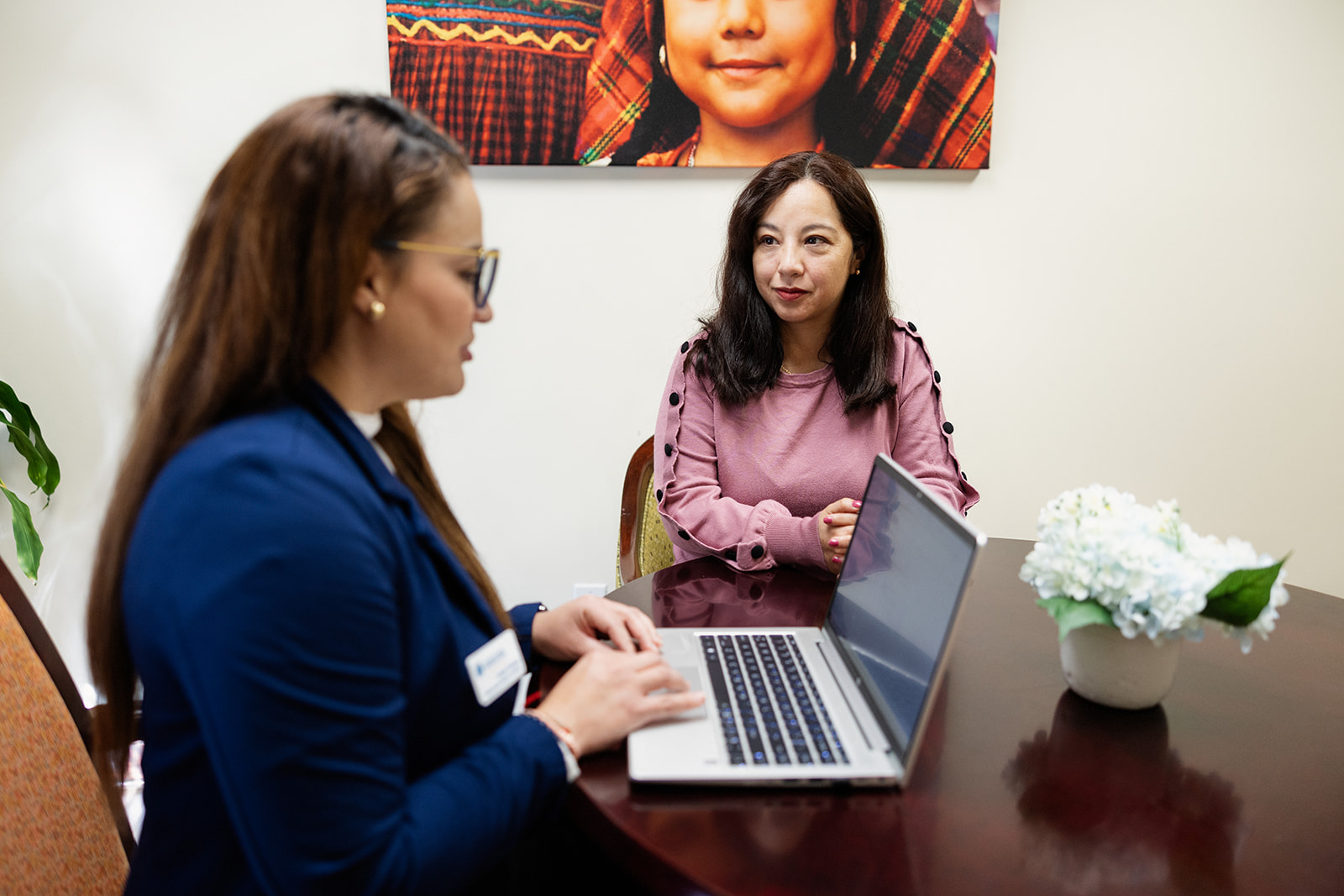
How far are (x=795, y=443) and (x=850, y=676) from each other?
2.69 ft

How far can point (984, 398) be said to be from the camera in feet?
8.87

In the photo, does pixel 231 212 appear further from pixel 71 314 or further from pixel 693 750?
pixel 71 314

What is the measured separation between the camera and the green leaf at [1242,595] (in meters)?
0.88

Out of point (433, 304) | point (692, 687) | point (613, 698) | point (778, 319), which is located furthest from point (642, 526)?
point (433, 304)

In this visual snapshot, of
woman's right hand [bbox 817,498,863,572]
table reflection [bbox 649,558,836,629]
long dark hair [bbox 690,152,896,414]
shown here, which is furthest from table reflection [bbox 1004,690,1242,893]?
long dark hair [bbox 690,152,896,414]

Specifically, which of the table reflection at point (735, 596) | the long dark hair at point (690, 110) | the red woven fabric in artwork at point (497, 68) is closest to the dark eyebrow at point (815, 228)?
the table reflection at point (735, 596)

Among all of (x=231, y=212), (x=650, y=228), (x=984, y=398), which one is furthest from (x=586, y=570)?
(x=231, y=212)

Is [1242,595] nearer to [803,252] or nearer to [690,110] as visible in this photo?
[803,252]

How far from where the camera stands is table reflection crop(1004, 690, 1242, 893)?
71cm

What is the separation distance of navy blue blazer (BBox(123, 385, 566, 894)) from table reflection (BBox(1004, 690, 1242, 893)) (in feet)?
1.54

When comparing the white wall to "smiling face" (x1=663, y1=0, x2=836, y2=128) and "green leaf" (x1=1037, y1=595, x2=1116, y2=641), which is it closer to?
"smiling face" (x1=663, y1=0, x2=836, y2=128)

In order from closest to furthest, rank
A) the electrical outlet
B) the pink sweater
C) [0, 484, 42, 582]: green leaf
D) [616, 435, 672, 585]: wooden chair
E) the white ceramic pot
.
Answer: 1. the white ceramic pot
2. the pink sweater
3. [616, 435, 672, 585]: wooden chair
4. [0, 484, 42, 582]: green leaf
5. the electrical outlet

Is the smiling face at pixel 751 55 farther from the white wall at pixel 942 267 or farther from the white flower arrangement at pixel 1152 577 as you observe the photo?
the white flower arrangement at pixel 1152 577

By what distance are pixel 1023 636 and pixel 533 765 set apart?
775 mm
